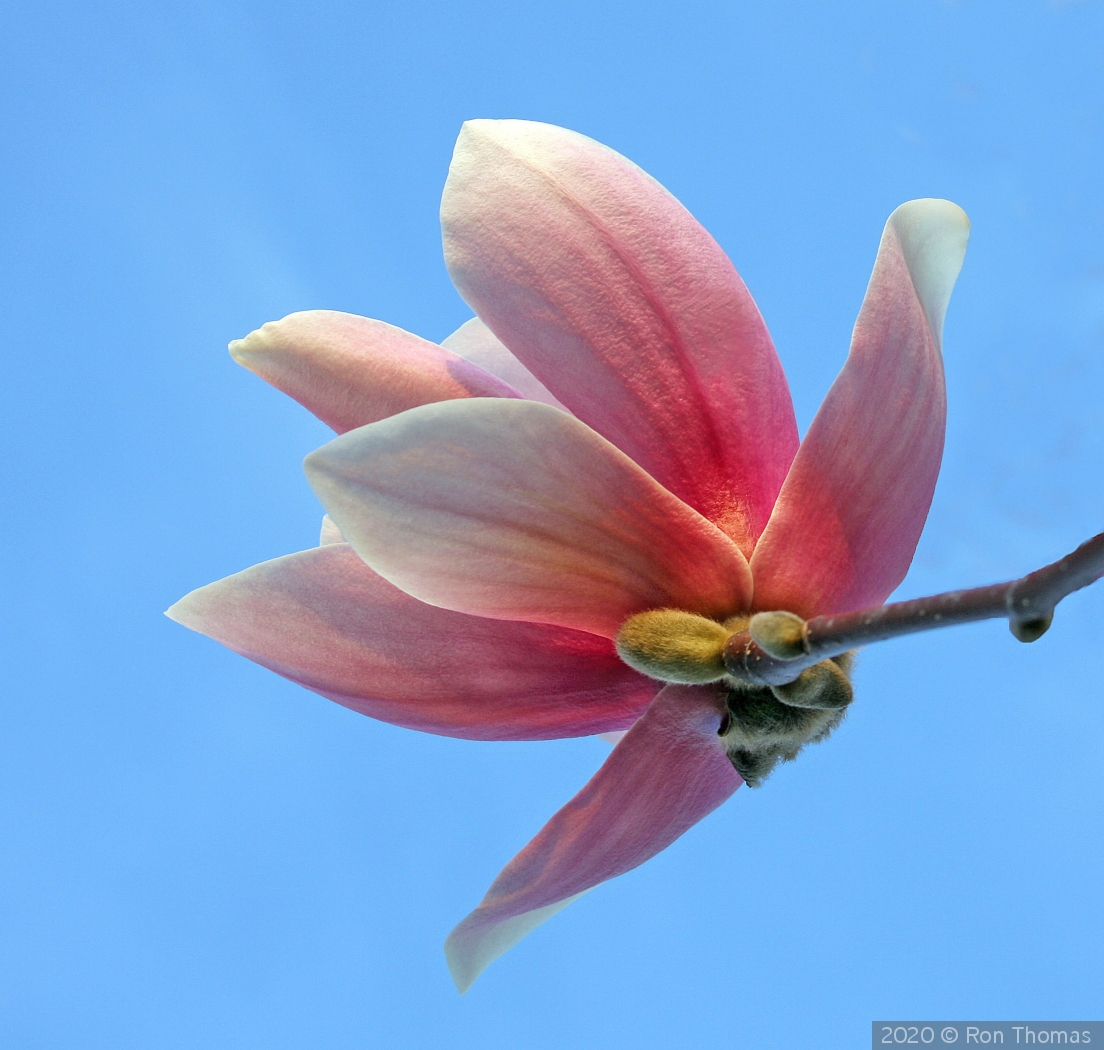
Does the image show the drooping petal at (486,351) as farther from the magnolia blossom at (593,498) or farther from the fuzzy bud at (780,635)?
the fuzzy bud at (780,635)

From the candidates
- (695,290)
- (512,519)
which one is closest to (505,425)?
(512,519)

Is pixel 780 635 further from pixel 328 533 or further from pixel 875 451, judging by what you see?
pixel 328 533

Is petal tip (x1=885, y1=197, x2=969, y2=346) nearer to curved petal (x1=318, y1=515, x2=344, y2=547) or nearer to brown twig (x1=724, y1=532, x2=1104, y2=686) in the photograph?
brown twig (x1=724, y1=532, x2=1104, y2=686)

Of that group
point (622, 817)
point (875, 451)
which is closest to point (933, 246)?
point (875, 451)

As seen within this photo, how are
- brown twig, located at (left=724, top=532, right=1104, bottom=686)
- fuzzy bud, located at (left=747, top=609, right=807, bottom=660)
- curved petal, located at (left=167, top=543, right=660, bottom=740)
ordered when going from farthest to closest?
1. curved petal, located at (left=167, top=543, right=660, bottom=740)
2. fuzzy bud, located at (left=747, top=609, right=807, bottom=660)
3. brown twig, located at (left=724, top=532, right=1104, bottom=686)

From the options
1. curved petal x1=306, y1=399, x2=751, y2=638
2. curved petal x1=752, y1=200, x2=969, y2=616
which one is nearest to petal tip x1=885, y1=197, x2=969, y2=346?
curved petal x1=752, y1=200, x2=969, y2=616

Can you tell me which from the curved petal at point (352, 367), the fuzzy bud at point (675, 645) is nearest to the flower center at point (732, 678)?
the fuzzy bud at point (675, 645)

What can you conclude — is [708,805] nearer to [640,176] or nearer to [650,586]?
[650,586]
